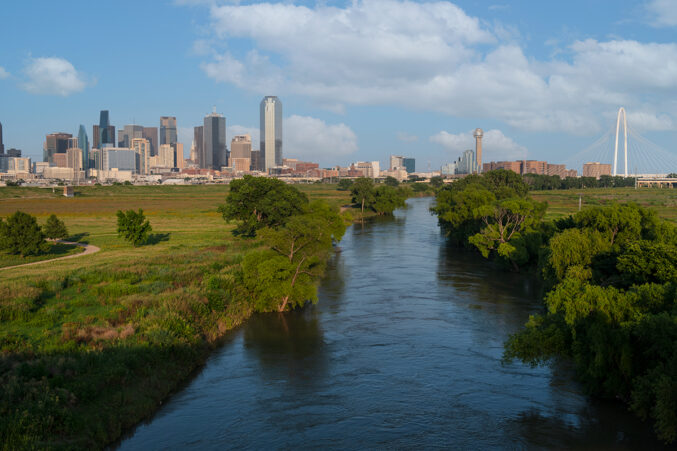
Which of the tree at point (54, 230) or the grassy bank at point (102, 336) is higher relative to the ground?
the tree at point (54, 230)

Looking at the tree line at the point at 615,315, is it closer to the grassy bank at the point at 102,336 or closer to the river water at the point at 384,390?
the river water at the point at 384,390

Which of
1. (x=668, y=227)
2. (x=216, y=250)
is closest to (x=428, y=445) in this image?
(x=668, y=227)

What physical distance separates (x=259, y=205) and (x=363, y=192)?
55806 millimetres

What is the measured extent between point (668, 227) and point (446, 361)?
1752 cm

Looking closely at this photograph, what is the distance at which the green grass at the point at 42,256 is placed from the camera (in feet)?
156

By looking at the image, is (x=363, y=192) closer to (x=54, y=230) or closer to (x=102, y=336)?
(x=54, y=230)

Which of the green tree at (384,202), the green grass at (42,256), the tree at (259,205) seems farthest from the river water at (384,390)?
the green tree at (384,202)

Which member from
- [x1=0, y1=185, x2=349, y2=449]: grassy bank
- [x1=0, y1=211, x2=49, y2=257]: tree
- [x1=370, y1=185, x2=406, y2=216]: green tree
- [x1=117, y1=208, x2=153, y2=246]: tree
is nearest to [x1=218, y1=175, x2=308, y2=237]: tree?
[x1=117, y1=208, x2=153, y2=246]: tree

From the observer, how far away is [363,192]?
→ 115625mm

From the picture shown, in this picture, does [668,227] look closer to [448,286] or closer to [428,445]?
[448,286]

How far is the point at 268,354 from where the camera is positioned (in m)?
28.4

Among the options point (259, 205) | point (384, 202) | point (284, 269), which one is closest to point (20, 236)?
point (259, 205)

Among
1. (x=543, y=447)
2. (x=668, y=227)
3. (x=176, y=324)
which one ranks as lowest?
(x=543, y=447)

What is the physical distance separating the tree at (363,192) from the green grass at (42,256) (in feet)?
218
